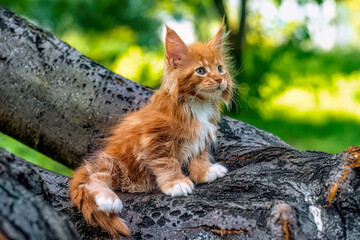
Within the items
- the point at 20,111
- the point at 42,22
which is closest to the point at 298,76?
the point at 42,22

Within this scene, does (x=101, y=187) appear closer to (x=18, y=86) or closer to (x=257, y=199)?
(x=257, y=199)

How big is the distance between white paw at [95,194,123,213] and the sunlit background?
127 inches

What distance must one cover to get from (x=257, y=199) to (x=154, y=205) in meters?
0.43

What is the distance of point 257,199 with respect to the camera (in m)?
1.46

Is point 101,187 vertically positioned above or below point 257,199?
below

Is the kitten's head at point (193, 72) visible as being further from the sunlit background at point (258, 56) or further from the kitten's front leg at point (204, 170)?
the sunlit background at point (258, 56)

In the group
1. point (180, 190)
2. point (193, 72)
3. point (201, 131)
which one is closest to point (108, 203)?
point (180, 190)

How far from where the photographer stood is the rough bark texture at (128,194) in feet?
4.04

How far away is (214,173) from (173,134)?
0.30 m

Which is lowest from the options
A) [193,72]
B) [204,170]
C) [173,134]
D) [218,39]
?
[204,170]

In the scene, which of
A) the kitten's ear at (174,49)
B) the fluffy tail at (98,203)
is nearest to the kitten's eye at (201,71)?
the kitten's ear at (174,49)

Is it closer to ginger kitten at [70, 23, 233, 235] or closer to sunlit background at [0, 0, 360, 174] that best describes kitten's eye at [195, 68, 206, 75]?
ginger kitten at [70, 23, 233, 235]

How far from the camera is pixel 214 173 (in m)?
1.83

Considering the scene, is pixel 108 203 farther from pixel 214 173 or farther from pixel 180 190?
pixel 214 173
